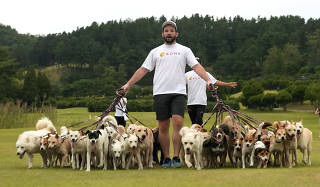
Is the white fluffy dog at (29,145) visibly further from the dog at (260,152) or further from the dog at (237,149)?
the dog at (260,152)

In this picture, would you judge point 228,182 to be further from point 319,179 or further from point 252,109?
point 252,109

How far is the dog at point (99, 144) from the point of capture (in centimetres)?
1216

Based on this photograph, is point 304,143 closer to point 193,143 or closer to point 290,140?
point 290,140

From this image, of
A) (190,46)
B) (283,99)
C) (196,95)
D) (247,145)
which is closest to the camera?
(247,145)

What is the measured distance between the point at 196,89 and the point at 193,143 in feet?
7.75

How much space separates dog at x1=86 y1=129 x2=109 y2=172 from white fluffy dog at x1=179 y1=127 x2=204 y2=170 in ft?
5.70

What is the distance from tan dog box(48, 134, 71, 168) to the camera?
1302 cm

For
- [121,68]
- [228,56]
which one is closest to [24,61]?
[121,68]

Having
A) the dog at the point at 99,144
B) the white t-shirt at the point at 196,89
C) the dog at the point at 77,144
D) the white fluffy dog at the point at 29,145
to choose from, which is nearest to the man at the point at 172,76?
the dog at the point at 99,144

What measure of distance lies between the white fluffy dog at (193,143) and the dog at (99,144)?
1736 millimetres

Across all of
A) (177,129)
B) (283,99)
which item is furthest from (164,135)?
(283,99)

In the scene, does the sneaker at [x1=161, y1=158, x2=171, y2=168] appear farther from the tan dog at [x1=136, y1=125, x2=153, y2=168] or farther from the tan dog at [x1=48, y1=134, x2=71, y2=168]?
the tan dog at [x1=48, y1=134, x2=71, y2=168]

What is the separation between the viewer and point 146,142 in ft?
41.1

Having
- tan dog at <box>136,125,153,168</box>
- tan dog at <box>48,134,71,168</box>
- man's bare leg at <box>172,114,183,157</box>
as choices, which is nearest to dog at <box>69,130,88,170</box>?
tan dog at <box>48,134,71,168</box>
